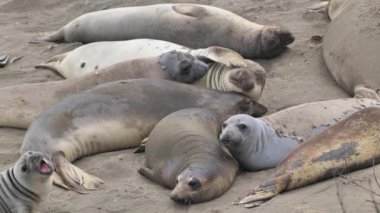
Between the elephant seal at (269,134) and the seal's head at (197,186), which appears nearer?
the seal's head at (197,186)

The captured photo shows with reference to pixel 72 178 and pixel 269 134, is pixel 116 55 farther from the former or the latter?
pixel 269 134

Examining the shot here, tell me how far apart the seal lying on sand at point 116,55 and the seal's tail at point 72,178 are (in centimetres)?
134

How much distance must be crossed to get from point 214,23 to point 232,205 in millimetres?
3145

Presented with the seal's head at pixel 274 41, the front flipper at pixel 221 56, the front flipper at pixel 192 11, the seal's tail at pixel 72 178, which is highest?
the seal's tail at pixel 72 178

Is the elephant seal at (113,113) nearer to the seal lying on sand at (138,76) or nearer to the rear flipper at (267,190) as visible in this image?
the seal lying on sand at (138,76)

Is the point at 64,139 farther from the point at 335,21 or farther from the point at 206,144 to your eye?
Answer: the point at 335,21

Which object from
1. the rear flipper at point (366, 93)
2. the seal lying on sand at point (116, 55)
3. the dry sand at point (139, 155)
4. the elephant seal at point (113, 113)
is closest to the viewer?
the dry sand at point (139, 155)

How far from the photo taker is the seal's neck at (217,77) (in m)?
5.99

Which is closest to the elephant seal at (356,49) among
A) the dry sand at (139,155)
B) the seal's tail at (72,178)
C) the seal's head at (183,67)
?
the dry sand at (139,155)

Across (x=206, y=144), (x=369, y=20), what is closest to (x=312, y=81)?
(x=369, y=20)

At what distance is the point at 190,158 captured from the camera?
460cm

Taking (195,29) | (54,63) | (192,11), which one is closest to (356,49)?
(195,29)

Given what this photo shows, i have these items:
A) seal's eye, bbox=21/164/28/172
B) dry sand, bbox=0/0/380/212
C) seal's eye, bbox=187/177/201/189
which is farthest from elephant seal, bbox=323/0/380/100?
seal's eye, bbox=21/164/28/172

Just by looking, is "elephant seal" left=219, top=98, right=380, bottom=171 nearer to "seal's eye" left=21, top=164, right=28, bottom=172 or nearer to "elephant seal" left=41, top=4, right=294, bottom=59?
"seal's eye" left=21, top=164, right=28, bottom=172
